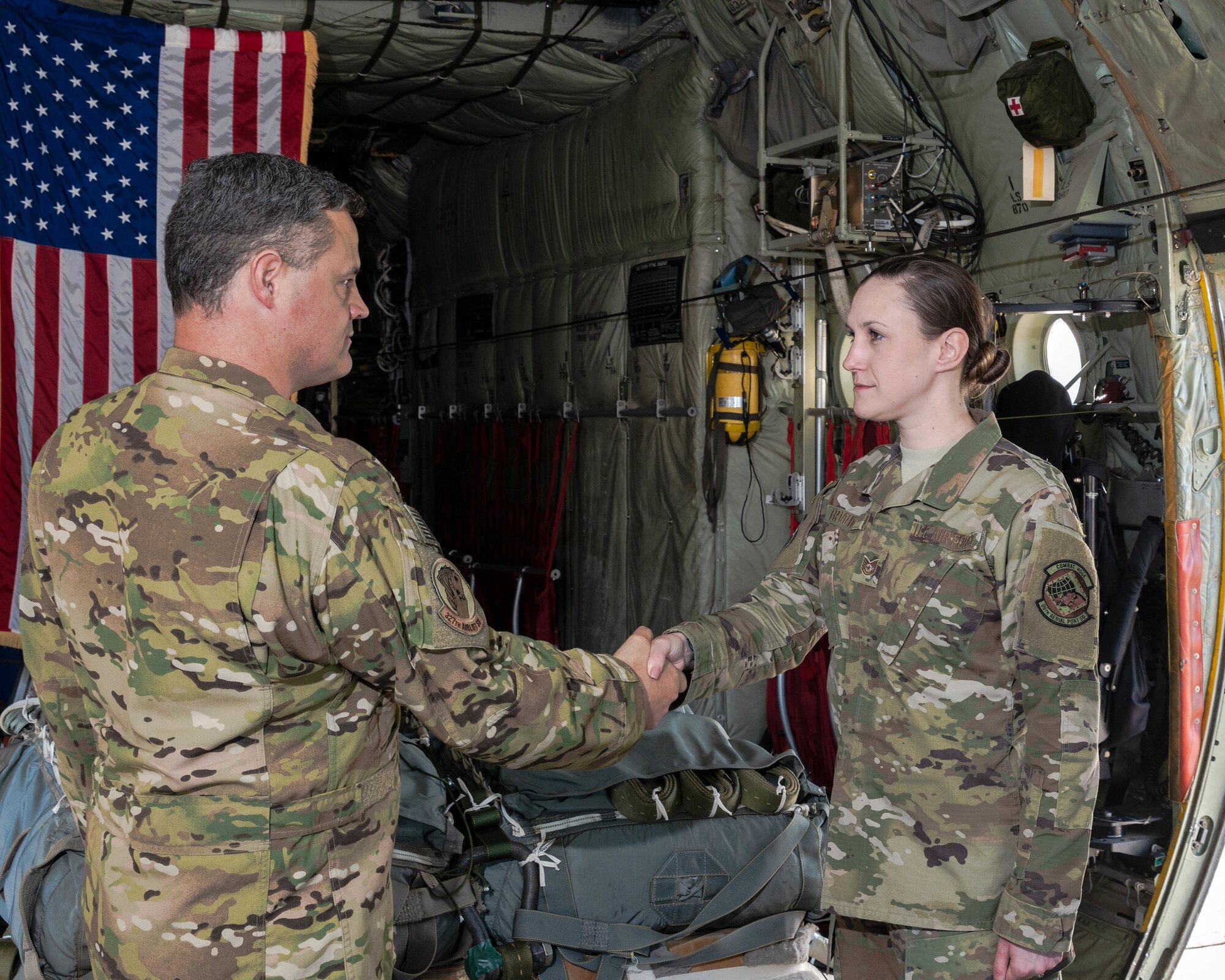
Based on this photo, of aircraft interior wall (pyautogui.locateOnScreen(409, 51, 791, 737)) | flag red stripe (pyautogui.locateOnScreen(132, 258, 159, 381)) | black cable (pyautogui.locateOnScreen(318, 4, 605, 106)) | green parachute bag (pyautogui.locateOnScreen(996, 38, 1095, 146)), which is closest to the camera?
green parachute bag (pyautogui.locateOnScreen(996, 38, 1095, 146))

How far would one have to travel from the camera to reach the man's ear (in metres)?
1.86

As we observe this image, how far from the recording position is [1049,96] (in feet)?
13.0

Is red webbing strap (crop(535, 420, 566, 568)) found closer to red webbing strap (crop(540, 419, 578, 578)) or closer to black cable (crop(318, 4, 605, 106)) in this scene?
red webbing strap (crop(540, 419, 578, 578))

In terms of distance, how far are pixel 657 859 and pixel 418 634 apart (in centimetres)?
201

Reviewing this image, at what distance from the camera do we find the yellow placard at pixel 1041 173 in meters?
4.21

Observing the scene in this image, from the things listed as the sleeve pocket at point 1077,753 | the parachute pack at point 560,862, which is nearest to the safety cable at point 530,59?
the parachute pack at point 560,862

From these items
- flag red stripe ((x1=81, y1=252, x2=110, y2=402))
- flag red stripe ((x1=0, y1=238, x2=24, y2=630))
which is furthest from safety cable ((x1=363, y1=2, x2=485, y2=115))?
flag red stripe ((x1=0, y1=238, x2=24, y2=630))

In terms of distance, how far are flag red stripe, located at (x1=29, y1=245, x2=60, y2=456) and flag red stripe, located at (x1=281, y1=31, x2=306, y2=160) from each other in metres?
1.13

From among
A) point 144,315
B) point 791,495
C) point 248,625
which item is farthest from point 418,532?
point 791,495

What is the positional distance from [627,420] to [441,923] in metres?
4.47

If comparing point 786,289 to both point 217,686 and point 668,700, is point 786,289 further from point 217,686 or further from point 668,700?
point 217,686

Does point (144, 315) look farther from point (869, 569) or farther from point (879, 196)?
point (869, 569)

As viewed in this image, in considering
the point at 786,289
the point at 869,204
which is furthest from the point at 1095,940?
the point at 786,289

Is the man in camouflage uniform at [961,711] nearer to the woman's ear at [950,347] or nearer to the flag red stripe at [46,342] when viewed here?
the woman's ear at [950,347]
